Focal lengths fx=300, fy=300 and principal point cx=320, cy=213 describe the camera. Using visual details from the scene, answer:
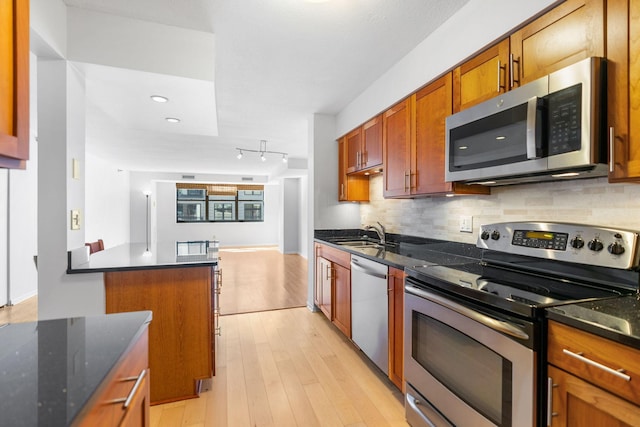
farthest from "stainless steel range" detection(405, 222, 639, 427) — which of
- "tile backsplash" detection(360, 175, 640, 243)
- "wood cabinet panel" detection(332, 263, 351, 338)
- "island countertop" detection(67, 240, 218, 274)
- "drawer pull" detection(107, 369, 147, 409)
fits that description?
"island countertop" detection(67, 240, 218, 274)

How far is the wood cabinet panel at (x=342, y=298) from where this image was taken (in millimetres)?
2615

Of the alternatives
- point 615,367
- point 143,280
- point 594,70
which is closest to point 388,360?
point 615,367

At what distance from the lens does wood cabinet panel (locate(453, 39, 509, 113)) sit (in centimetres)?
156

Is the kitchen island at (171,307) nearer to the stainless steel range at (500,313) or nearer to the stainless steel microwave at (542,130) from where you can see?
the stainless steel range at (500,313)

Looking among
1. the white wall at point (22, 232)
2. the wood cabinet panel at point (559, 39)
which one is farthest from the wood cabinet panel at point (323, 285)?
the white wall at point (22, 232)

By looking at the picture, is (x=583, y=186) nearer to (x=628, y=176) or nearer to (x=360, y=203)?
(x=628, y=176)

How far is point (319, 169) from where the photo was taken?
11.7ft

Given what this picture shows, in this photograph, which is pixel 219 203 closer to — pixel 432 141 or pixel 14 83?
pixel 432 141

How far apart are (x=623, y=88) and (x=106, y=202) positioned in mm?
8746

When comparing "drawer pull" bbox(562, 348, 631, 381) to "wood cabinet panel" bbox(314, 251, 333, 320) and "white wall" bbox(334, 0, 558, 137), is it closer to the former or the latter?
"white wall" bbox(334, 0, 558, 137)

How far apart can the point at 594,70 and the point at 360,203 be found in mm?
2670

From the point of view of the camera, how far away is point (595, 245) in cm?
129

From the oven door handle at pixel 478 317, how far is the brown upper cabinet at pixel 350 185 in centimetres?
195

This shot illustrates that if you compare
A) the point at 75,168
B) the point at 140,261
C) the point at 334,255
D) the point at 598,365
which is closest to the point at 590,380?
the point at 598,365
